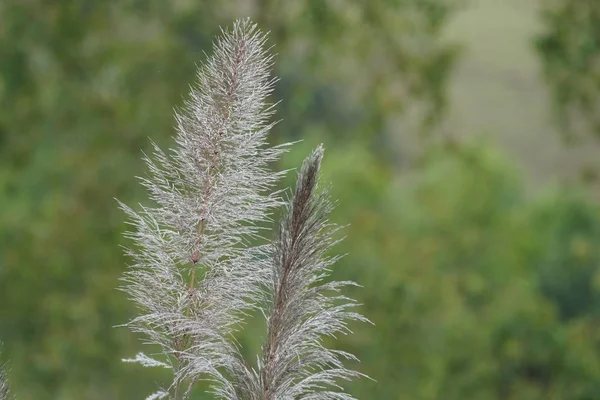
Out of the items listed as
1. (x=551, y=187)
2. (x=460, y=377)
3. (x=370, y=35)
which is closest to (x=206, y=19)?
(x=370, y=35)

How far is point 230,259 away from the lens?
2225mm

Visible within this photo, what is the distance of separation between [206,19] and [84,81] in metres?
1.63

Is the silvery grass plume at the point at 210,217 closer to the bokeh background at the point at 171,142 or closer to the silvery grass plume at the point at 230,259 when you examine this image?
the silvery grass plume at the point at 230,259

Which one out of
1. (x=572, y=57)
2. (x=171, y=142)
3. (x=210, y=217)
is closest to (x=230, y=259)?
(x=210, y=217)

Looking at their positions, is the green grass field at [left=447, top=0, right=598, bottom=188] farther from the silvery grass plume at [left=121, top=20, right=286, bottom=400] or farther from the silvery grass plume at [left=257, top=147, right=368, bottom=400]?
the silvery grass plume at [left=257, top=147, right=368, bottom=400]

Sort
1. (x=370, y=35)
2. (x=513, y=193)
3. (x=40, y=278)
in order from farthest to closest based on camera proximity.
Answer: (x=513, y=193) < (x=40, y=278) < (x=370, y=35)

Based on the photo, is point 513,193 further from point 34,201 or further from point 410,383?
point 34,201

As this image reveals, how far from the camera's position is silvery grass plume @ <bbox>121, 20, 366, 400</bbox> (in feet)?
6.81

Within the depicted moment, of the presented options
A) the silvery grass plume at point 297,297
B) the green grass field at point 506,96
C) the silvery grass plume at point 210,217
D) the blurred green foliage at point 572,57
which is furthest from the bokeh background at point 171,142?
the silvery grass plume at point 297,297

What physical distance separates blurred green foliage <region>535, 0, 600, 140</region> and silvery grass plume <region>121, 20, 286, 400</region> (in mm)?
7661

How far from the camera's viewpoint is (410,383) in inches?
494

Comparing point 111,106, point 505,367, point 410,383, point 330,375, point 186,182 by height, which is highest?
point 111,106

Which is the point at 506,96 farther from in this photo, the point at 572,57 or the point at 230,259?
the point at 230,259

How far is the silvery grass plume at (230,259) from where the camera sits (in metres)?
2.08
